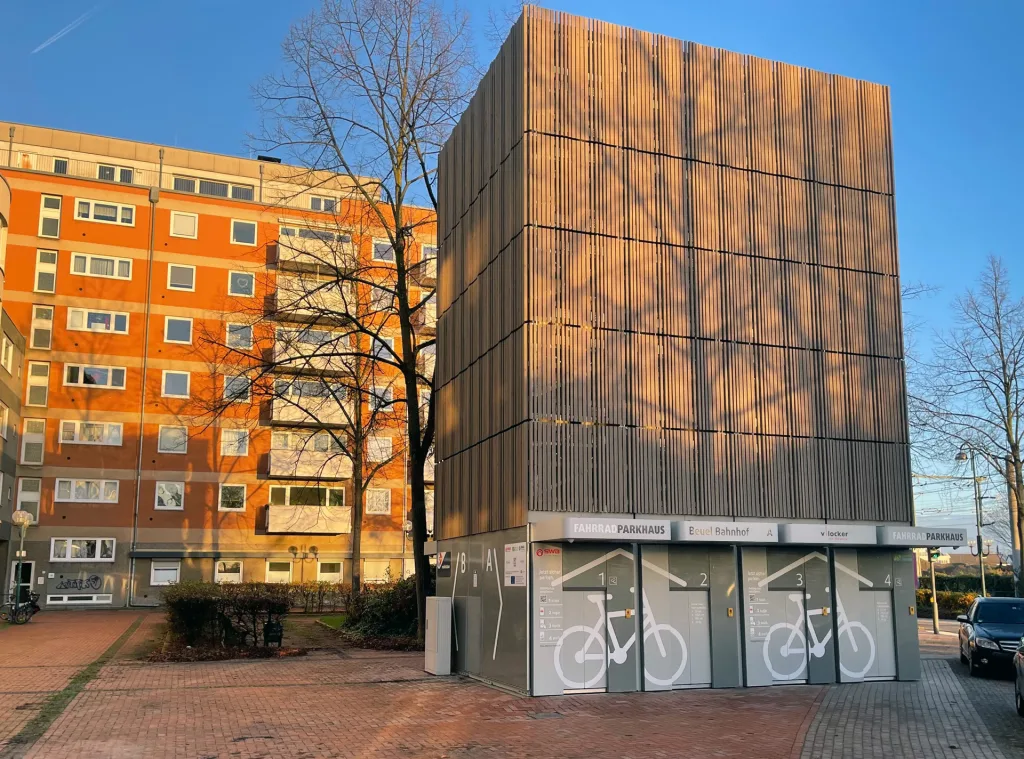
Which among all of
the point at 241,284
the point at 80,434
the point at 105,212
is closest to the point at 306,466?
the point at 241,284

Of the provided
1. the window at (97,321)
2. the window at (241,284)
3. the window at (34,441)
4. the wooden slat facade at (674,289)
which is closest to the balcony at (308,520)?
the window at (34,441)

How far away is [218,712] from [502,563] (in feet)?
17.0

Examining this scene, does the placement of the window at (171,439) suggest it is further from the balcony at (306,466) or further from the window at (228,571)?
the window at (228,571)

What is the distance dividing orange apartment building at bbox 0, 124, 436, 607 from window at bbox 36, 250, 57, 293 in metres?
0.07

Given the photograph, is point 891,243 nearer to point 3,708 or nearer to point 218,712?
point 218,712

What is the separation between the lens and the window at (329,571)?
4806 centimetres

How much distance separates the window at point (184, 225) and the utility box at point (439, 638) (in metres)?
34.1

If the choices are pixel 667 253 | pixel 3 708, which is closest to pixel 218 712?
pixel 3 708

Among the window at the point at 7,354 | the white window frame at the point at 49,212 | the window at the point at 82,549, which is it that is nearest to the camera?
the window at the point at 7,354

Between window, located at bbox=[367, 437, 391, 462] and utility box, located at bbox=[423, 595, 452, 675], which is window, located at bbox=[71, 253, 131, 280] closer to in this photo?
window, located at bbox=[367, 437, 391, 462]

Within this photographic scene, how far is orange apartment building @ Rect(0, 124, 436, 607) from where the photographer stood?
4356 cm

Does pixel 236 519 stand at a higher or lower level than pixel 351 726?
higher

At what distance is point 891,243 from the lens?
19125mm

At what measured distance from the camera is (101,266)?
45.6 meters
